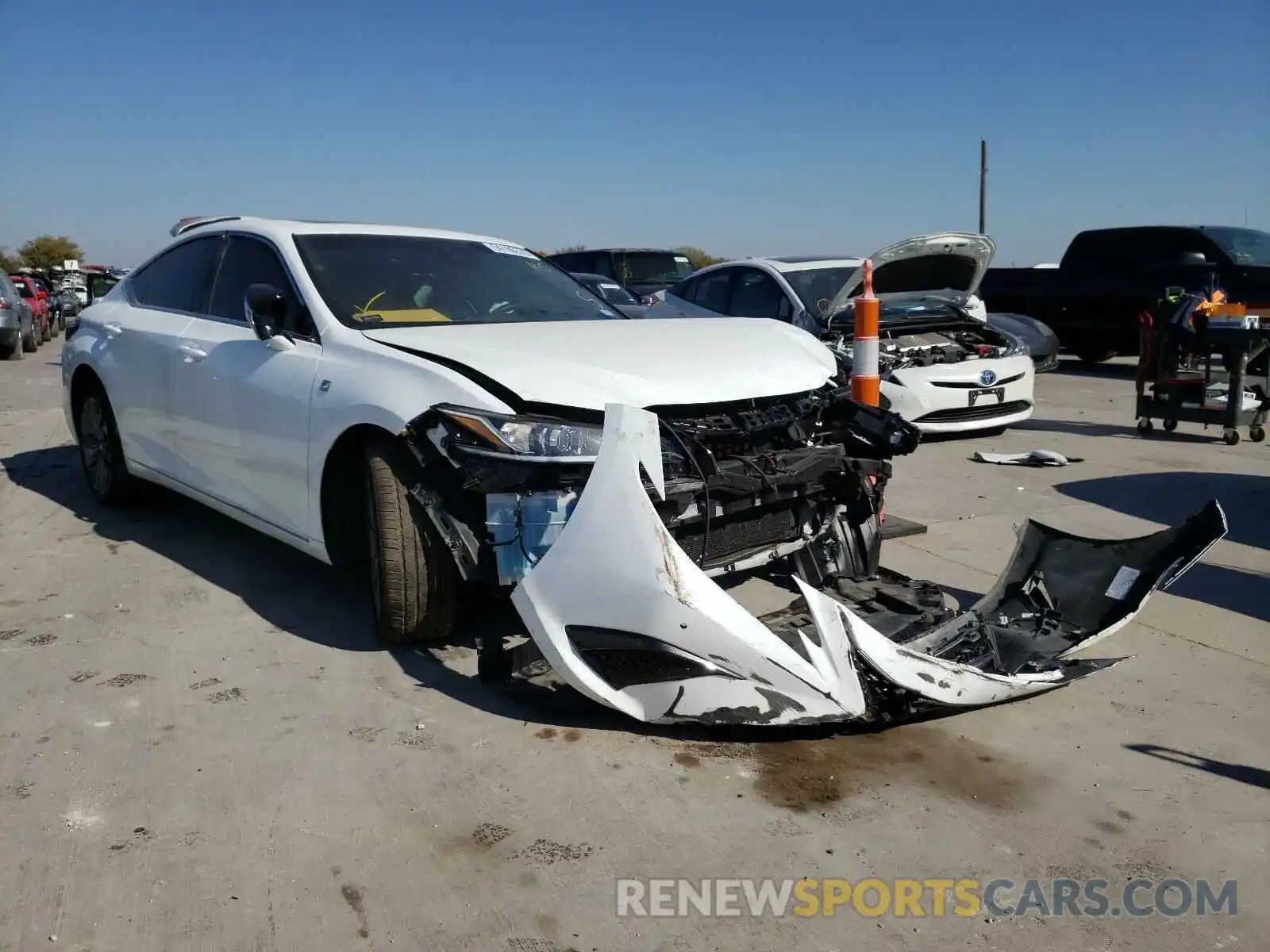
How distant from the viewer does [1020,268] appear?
50.2ft

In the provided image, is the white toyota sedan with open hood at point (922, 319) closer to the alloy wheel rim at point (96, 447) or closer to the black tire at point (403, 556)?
the black tire at point (403, 556)

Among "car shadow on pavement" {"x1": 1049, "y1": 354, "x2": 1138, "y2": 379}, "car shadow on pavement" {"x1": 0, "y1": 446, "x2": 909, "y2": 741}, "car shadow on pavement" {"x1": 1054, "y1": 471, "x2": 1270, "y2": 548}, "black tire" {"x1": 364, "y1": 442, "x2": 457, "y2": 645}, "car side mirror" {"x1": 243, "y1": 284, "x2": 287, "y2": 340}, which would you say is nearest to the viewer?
"car shadow on pavement" {"x1": 0, "y1": 446, "x2": 909, "y2": 741}

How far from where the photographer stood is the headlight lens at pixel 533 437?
11.3ft

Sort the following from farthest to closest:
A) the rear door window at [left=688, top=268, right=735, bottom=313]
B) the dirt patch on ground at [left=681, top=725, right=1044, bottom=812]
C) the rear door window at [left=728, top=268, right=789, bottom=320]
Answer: the rear door window at [left=688, top=268, right=735, bottom=313] → the rear door window at [left=728, top=268, right=789, bottom=320] → the dirt patch on ground at [left=681, top=725, right=1044, bottom=812]

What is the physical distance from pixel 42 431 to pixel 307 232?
6418 mm

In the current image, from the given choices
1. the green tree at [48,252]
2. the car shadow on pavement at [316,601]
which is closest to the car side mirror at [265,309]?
the car shadow on pavement at [316,601]

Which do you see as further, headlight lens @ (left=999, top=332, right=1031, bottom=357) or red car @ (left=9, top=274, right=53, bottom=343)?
red car @ (left=9, top=274, right=53, bottom=343)

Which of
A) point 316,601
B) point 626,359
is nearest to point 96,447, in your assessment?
point 316,601

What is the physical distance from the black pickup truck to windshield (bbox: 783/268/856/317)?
5001 millimetres

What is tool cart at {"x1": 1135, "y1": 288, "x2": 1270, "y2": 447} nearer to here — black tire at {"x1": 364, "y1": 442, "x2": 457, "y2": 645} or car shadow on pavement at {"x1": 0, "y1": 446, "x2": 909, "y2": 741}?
car shadow on pavement at {"x1": 0, "y1": 446, "x2": 909, "y2": 741}

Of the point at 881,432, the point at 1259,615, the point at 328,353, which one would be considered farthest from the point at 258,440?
the point at 1259,615

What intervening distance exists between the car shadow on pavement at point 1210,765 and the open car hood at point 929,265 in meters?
4.52

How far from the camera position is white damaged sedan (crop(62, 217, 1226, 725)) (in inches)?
124

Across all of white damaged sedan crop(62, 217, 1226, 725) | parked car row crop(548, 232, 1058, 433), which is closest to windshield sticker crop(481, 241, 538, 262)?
white damaged sedan crop(62, 217, 1226, 725)
